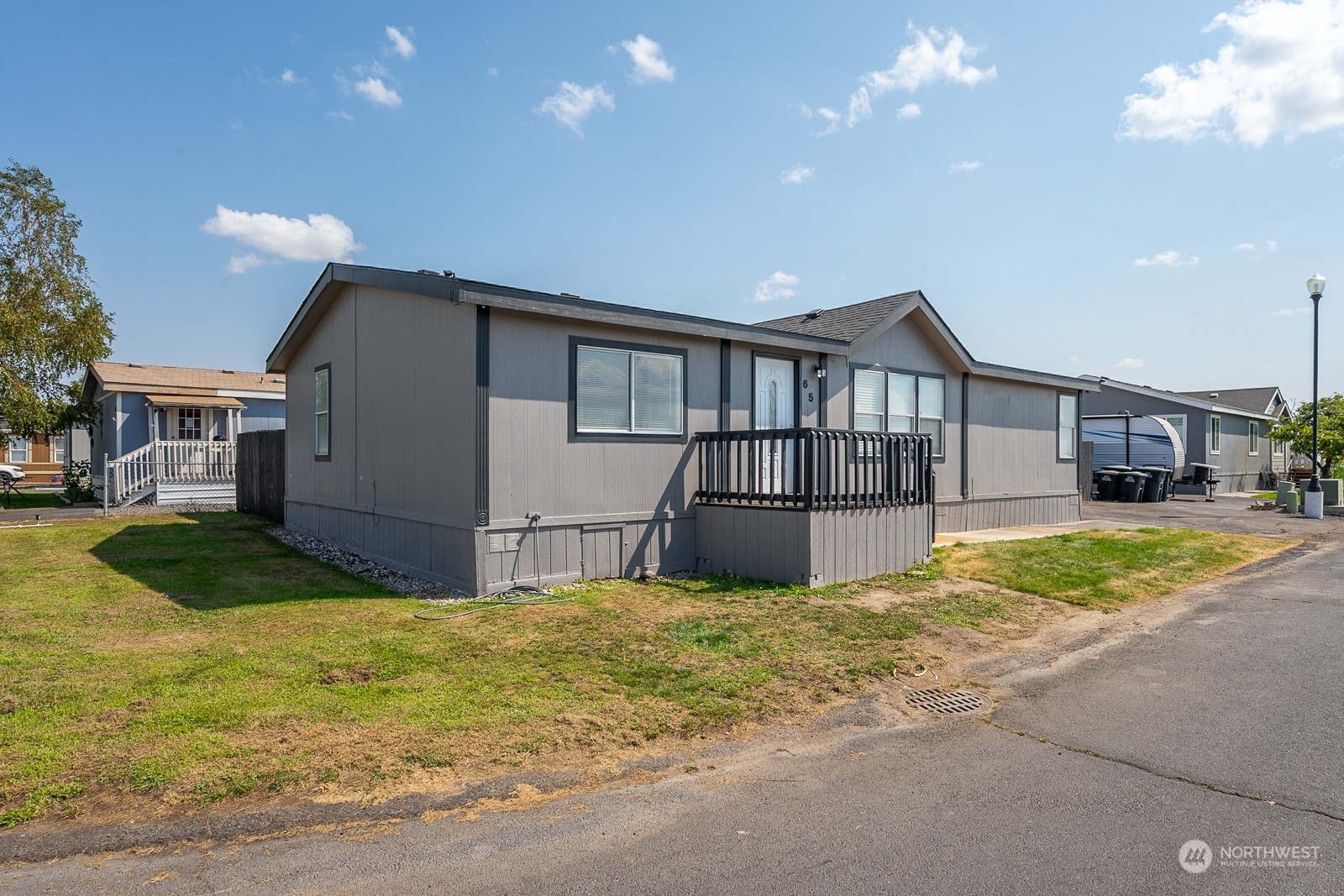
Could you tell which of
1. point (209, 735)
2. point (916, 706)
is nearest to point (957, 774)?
point (916, 706)

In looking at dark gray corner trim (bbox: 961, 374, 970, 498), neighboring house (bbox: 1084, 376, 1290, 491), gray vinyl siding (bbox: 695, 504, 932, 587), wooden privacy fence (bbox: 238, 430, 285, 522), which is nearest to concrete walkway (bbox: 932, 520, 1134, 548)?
dark gray corner trim (bbox: 961, 374, 970, 498)

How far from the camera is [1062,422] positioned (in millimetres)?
16953

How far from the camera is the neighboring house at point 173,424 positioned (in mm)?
17719

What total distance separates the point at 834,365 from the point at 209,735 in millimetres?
9780

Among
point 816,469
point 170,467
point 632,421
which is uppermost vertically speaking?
point 632,421

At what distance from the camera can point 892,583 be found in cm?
924

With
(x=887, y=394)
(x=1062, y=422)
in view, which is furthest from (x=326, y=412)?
(x=1062, y=422)

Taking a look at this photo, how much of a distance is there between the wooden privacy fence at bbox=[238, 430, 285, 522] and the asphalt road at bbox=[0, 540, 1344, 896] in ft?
42.6

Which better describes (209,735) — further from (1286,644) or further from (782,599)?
(1286,644)

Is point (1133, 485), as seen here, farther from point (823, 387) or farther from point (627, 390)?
point (627, 390)

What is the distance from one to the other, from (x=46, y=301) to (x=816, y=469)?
26.2 m

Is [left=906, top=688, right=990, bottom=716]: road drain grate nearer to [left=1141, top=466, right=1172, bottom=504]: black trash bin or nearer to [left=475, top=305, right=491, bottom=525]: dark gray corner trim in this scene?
[left=475, top=305, right=491, bottom=525]: dark gray corner trim

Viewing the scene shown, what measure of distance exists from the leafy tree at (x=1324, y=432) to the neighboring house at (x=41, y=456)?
46.9 metres

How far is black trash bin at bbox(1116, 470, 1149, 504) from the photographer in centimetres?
2411
